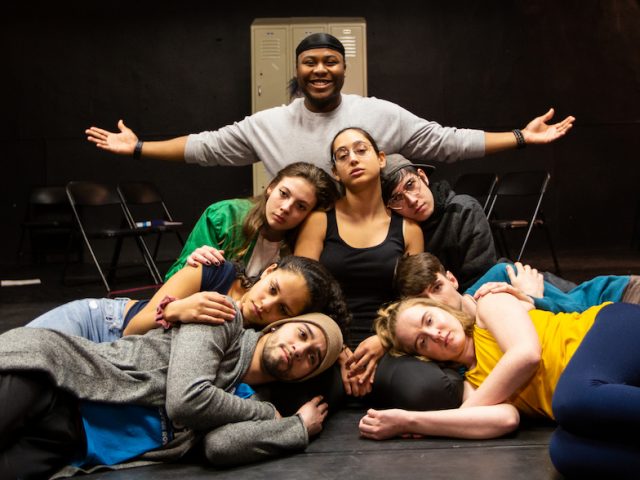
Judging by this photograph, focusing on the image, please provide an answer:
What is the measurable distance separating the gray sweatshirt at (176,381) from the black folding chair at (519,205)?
153 inches

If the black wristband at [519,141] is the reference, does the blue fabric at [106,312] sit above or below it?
below

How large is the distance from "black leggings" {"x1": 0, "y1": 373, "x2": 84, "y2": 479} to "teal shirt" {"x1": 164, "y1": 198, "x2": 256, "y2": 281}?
1.09 metres

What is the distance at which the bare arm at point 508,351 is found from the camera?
2.01m

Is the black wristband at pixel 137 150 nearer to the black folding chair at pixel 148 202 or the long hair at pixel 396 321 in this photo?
the long hair at pixel 396 321

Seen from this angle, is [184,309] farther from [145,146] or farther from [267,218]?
[145,146]

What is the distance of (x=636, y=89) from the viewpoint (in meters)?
7.63

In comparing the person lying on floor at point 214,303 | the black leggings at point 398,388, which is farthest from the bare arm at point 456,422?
the person lying on floor at point 214,303

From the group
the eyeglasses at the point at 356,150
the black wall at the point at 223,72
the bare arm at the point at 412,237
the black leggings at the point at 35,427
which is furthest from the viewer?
the black wall at the point at 223,72

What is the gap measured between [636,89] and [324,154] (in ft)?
19.5

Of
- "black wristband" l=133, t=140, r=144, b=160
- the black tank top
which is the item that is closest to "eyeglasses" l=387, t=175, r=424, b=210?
the black tank top

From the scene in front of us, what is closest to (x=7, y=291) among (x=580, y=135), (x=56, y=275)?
(x=56, y=275)

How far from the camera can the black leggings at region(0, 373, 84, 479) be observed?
1728mm

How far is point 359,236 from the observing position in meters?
2.77

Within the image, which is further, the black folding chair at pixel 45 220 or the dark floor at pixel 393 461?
the black folding chair at pixel 45 220
